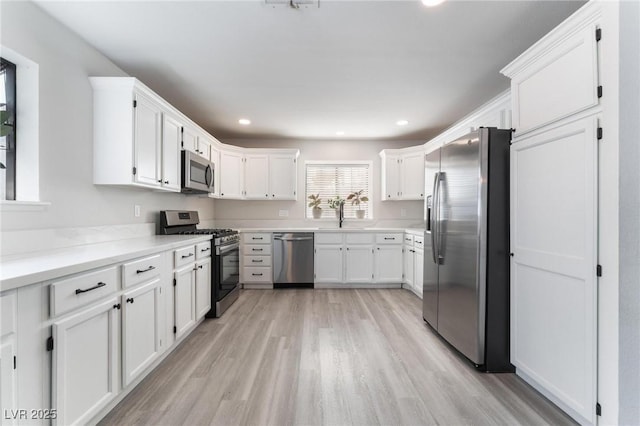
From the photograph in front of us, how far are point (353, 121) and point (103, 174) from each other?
2.99 m

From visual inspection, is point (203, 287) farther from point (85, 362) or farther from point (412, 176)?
point (412, 176)

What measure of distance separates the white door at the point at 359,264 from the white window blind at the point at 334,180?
3.26 feet

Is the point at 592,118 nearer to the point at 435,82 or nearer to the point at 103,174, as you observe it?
the point at 435,82

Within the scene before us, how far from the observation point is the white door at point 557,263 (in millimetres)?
1502

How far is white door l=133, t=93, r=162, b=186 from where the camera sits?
7.67 ft

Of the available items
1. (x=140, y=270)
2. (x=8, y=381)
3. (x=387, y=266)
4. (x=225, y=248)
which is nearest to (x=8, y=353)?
(x=8, y=381)

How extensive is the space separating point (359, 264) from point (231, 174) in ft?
8.03

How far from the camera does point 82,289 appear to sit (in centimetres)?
137

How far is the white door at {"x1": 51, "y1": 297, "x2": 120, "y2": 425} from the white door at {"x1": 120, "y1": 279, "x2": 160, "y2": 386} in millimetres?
68

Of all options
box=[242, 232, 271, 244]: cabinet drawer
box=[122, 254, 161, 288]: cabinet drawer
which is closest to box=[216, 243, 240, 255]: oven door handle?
box=[242, 232, 271, 244]: cabinet drawer

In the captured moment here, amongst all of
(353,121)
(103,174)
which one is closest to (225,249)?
(103,174)

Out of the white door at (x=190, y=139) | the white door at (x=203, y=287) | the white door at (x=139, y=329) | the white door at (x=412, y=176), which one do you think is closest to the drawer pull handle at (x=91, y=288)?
the white door at (x=139, y=329)

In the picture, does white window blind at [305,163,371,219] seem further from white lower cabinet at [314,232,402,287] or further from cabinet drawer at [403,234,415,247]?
cabinet drawer at [403,234,415,247]

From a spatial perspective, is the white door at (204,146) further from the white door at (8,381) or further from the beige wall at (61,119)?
the white door at (8,381)
